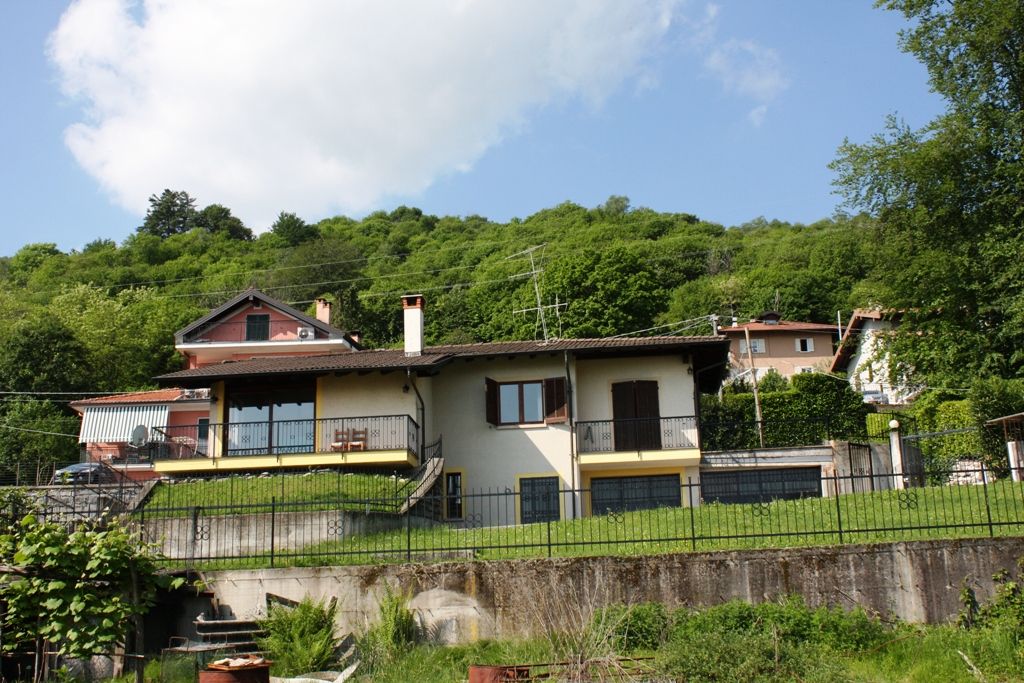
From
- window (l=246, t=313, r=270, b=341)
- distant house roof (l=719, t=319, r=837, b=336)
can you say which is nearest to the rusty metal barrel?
window (l=246, t=313, r=270, b=341)

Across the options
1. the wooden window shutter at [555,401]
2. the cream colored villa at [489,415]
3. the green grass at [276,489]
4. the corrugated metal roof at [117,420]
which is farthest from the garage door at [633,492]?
the corrugated metal roof at [117,420]

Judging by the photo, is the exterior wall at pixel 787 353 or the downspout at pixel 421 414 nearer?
the downspout at pixel 421 414

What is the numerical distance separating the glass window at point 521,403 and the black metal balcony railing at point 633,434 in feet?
4.41

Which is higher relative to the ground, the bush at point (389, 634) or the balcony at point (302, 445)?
the balcony at point (302, 445)

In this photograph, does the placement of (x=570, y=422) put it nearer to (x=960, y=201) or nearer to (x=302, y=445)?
(x=302, y=445)

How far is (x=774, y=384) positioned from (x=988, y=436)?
2692 centimetres

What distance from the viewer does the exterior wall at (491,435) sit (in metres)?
27.3

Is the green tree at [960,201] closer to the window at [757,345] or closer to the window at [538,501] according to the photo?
the window at [538,501]

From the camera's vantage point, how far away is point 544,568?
15742mm

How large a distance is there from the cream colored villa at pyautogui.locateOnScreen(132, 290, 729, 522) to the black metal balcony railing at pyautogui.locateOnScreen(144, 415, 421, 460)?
0.04 m

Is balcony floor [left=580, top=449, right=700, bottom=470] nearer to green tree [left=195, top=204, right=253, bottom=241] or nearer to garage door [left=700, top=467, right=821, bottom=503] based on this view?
garage door [left=700, top=467, right=821, bottom=503]

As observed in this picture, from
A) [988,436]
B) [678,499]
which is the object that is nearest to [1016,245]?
[988,436]

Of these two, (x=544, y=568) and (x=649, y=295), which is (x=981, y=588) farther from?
(x=649, y=295)

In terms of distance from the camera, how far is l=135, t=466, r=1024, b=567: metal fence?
16453 millimetres
